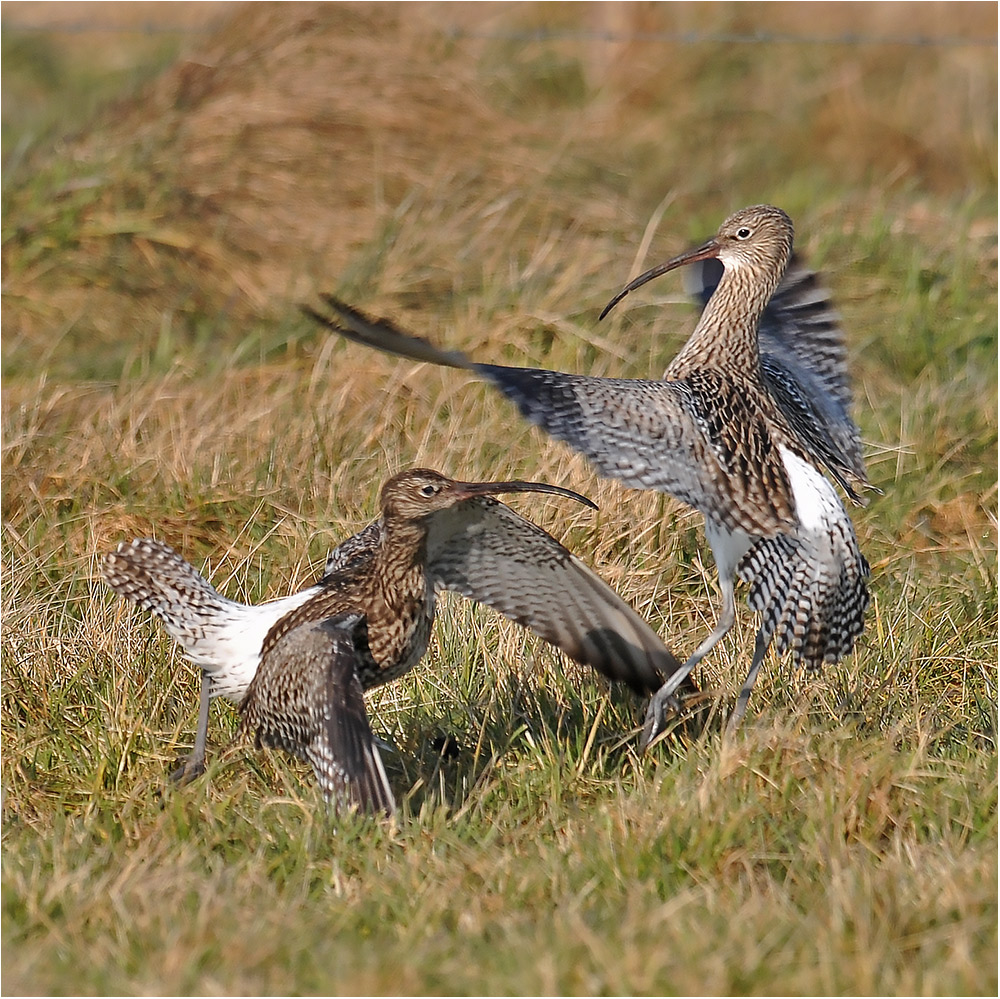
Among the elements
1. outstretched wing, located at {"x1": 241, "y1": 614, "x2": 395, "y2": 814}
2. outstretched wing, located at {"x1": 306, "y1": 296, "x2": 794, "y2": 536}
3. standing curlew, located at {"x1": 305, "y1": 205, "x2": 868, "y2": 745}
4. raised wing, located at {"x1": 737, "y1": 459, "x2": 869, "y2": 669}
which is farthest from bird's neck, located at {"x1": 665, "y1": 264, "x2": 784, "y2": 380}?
outstretched wing, located at {"x1": 241, "y1": 614, "x2": 395, "y2": 814}

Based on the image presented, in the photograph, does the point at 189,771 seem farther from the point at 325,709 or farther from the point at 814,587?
the point at 814,587

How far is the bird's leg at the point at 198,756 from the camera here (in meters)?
4.43

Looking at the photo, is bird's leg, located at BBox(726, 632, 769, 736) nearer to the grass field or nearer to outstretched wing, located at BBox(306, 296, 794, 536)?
the grass field

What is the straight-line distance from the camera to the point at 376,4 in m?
8.45

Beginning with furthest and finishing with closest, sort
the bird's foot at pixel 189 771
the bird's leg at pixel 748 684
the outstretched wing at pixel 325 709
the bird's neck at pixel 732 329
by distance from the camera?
the bird's neck at pixel 732 329, the bird's leg at pixel 748 684, the bird's foot at pixel 189 771, the outstretched wing at pixel 325 709

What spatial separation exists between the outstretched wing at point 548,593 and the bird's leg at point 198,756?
0.75 m

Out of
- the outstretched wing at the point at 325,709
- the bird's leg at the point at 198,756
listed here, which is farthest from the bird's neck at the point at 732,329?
the bird's leg at the point at 198,756

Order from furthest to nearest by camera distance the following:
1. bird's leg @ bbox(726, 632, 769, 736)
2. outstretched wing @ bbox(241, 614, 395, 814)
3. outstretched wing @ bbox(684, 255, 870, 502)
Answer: outstretched wing @ bbox(684, 255, 870, 502) < bird's leg @ bbox(726, 632, 769, 736) < outstretched wing @ bbox(241, 614, 395, 814)

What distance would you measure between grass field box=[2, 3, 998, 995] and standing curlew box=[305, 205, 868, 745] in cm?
31

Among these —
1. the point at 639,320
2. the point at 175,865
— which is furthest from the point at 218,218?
the point at 175,865

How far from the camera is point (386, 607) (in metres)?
4.49

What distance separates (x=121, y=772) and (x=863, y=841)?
1997mm

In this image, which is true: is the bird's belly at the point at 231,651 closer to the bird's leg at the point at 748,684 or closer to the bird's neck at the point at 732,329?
the bird's leg at the point at 748,684

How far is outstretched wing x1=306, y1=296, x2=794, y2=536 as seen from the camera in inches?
168
